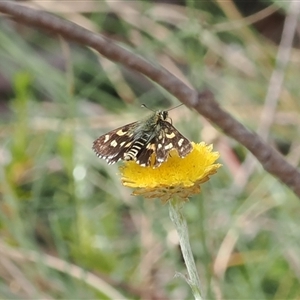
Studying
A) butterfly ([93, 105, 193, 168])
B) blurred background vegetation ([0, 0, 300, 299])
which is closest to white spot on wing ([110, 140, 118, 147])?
butterfly ([93, 105, 193, 168])

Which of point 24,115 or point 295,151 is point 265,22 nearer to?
point 295,151

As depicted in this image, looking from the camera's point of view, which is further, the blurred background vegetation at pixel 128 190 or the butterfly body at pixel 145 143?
the blurred background vegetation at pixel 128 190

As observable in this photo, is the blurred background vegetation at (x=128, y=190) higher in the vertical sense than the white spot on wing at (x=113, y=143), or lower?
higher

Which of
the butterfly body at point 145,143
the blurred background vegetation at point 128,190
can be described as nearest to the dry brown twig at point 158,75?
the butterfly body at point 145,143

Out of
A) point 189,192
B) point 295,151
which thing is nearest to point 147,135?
point 189,192

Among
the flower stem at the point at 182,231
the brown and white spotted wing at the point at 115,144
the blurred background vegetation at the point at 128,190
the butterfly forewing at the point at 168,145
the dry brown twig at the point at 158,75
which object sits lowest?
the flower stem at the point at 182,231

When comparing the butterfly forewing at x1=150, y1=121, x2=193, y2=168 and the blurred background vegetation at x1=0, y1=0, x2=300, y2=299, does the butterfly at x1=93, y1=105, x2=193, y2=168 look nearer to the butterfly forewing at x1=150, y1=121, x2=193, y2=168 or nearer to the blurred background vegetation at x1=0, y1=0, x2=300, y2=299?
the butterfly forewing at x1=150, y1=121, x2=193, y2=168

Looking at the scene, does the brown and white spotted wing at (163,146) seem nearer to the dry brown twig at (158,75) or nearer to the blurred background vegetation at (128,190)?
the dry brown twig at (158,75)
